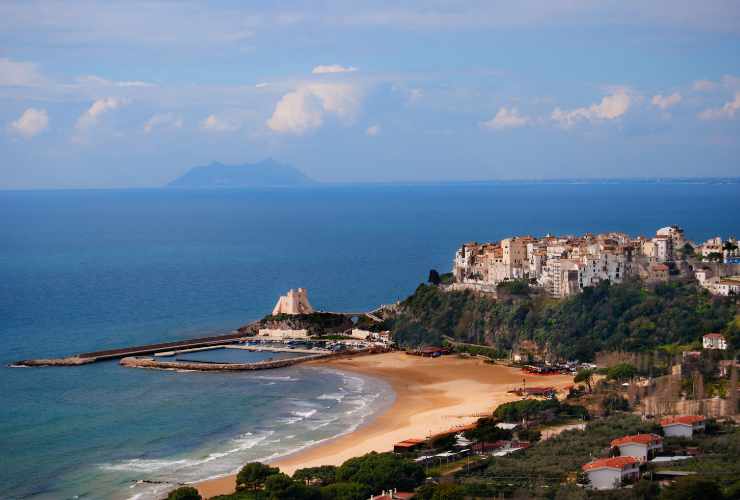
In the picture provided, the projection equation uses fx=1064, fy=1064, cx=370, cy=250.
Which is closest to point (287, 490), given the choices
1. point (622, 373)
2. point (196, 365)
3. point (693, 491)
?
point (693, 491)

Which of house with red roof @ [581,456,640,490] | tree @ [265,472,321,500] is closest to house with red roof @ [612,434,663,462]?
house with red roof @ [581,456,640,490]

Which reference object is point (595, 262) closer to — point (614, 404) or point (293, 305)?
point (293, 305)

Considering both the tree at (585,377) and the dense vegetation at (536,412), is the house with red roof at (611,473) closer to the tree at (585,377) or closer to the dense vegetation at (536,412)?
the dense vegetation at (536,412)

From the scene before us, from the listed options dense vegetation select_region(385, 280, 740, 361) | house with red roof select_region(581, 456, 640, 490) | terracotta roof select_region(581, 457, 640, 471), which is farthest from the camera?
dense vegetation select_region(385, 280, 740, 361)

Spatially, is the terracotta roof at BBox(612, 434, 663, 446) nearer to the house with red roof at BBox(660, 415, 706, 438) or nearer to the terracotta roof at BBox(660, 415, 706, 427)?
the house with red roof at BBox(660, 415, 706, 438)

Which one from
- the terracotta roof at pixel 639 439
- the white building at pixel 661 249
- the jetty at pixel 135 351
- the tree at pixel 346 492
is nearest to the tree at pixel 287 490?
the tree at pixel 346 492

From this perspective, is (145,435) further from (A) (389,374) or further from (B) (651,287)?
(B) (651,287)
